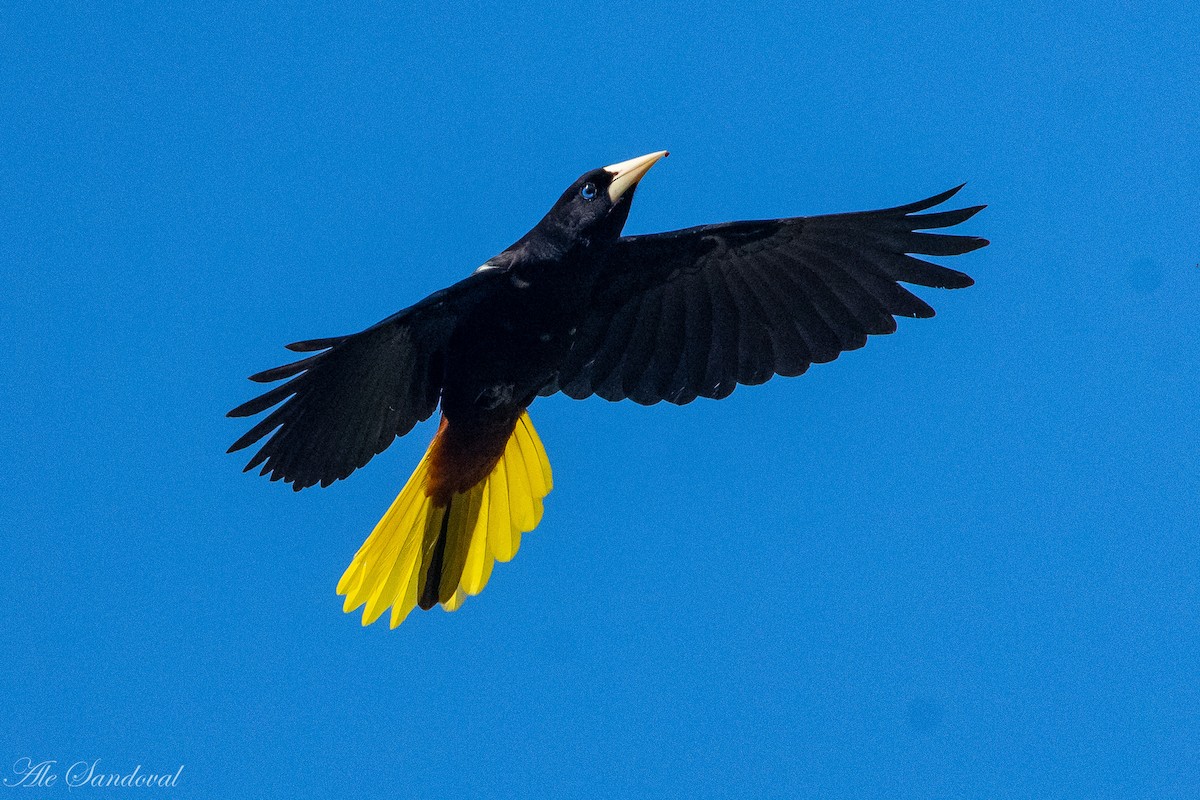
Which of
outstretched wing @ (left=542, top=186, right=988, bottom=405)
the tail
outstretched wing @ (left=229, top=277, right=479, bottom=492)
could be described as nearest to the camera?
outstretched wing @ (left=229, top=277, right=479, bottom=492)

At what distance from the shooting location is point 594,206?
582 centimetres

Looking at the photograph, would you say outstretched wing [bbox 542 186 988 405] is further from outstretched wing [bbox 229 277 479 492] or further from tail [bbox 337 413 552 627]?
outstretched wing [bbox 229 277 479 492]

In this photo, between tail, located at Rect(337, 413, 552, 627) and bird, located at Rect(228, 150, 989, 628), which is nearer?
bird, located at Rect(228, 150, 989, 628)

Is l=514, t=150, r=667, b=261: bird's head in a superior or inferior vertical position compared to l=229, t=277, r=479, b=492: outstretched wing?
superior

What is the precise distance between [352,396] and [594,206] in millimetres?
1308

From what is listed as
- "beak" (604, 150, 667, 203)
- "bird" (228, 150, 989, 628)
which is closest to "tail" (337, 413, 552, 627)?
"bird" (228, 150, 989, 628)

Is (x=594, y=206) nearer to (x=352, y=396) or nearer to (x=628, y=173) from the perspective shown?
(x=628, y=173)

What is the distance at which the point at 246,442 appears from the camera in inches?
225

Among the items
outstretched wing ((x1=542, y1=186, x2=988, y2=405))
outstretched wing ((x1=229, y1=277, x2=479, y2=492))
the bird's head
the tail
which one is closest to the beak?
the bird's head

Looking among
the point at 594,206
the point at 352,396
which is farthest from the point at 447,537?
the point at 594,206

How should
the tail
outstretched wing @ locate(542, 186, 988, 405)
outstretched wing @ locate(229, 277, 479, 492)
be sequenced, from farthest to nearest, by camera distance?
the tail
outstretched wing @ locate(542, 186, 988, 405)
outstretched wing @ locate(229, 277, 479, 492)

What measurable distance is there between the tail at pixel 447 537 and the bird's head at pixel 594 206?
1086mm

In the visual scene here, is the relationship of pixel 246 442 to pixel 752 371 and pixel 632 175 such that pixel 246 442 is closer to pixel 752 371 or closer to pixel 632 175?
pixel 632 175

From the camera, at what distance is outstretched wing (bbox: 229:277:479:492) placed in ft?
18.7
